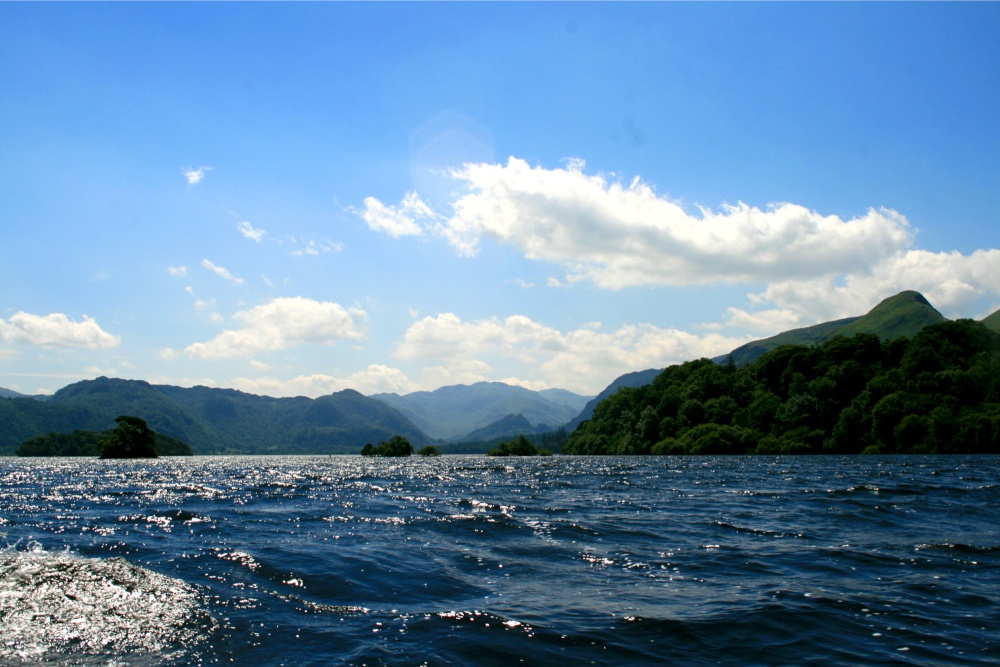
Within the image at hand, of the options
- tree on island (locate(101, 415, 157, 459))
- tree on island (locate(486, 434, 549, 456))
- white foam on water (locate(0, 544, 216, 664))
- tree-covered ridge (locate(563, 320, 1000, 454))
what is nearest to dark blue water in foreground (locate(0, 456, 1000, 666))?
white foam on water (locate(0, 544, 216, 664))

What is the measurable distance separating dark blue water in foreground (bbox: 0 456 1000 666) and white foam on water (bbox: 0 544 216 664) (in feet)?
0.21

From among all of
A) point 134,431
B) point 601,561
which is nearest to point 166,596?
point 601,561

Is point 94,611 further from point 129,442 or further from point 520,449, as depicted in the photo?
point 520,449

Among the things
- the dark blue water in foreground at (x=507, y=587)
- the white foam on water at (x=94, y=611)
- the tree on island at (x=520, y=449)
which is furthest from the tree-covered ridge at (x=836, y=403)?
the white foam on water at (x=94, y=611)

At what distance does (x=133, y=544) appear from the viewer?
21.6m

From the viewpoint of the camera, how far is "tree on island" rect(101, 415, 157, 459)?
153750 mm

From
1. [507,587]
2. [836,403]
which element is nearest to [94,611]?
[507,587]

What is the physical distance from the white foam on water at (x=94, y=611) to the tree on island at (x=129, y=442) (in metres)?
158

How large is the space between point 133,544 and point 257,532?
15.1 feet

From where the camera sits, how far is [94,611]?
13.5 metres

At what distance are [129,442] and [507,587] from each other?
171m

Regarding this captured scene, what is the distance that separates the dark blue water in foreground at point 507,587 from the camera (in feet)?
36.9

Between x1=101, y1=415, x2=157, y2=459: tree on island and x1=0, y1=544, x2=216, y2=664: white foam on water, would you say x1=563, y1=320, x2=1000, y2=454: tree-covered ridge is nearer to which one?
x1=101, y1=415, x2=157, y2=459: tree on island

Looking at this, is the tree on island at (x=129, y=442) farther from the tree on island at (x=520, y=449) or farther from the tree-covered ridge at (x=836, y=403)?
the tree-covered ridge at (x=836, y=403)
